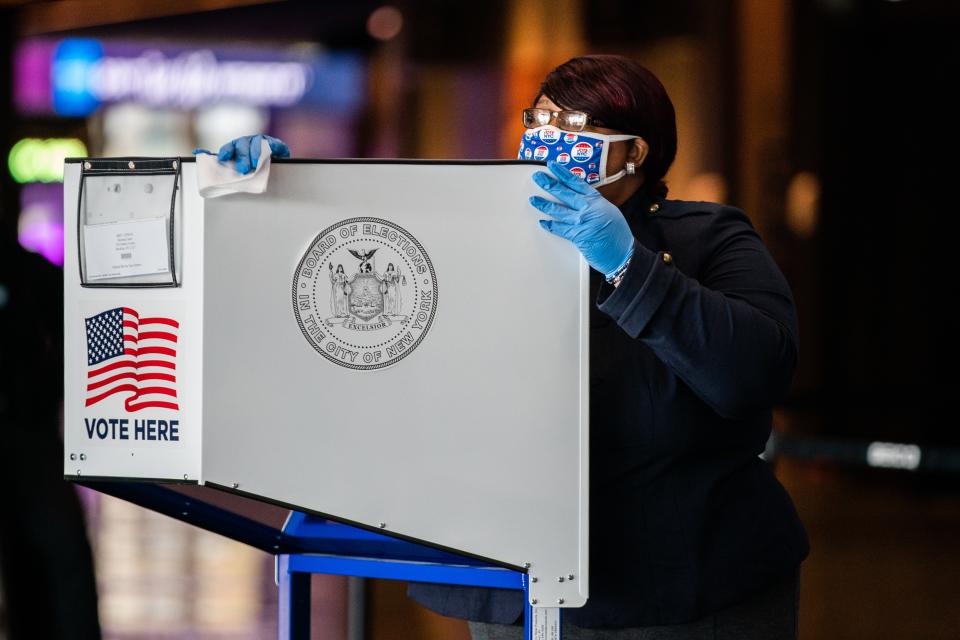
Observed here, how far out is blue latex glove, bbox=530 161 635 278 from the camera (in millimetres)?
1552

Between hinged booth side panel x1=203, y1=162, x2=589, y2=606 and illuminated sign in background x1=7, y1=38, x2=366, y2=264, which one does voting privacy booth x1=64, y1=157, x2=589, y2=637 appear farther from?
illuminated sign in background x1=7, y1=38, x2=366, y2=264

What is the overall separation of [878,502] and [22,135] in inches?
207

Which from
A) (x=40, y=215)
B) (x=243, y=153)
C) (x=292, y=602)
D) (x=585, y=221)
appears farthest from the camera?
(x=40, y=215)

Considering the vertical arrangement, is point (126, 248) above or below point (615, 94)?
below

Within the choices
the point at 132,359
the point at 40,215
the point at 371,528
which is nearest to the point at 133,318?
the point at 132,359

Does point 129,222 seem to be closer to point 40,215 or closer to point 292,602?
point 292,602

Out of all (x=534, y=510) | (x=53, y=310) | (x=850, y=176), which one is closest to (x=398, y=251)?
(x=534, y=510)

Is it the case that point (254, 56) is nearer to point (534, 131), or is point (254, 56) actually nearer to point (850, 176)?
point (850, 176)

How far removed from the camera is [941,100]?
14.3 feet

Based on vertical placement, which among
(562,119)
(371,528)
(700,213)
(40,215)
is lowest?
(371,528)

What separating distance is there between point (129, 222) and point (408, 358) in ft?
1.46

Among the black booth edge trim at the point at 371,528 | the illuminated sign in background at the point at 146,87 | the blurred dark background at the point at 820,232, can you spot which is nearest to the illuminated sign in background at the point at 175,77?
the illuminated sign in background at the point at 146,87

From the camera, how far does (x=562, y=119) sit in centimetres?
179

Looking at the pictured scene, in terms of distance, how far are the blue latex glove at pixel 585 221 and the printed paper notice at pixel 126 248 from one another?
53 cm
